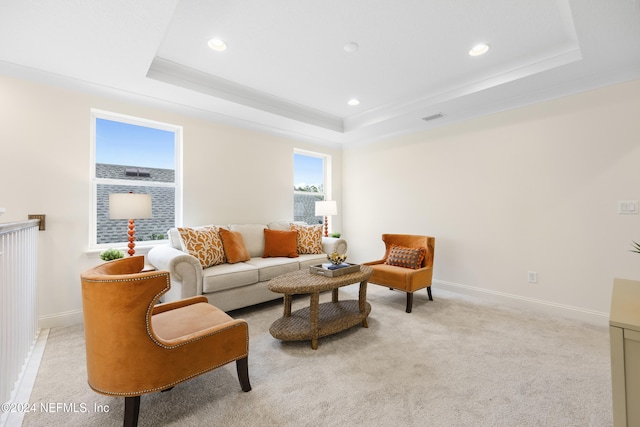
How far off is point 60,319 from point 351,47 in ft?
12.9

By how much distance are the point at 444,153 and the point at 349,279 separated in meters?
2.61

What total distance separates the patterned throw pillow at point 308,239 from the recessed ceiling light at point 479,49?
113 inches

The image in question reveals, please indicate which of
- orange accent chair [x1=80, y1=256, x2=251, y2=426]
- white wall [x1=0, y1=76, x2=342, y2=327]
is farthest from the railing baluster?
orange accent chair [x1=80, y1=256, x2=251, y2=426]

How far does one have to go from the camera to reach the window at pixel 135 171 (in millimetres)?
3203

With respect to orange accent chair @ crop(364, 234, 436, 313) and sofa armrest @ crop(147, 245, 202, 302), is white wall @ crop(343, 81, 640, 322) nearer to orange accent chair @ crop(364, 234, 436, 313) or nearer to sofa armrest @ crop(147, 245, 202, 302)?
orange accent chair @ crop(364, 234, 436, 313)

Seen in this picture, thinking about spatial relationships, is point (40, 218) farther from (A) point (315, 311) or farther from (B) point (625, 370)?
(B) point (625, 370)

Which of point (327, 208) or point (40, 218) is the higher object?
point (327, 208)

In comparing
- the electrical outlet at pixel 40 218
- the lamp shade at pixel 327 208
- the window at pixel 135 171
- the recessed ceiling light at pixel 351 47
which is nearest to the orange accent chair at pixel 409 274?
the lamp shade at pixel 327 208

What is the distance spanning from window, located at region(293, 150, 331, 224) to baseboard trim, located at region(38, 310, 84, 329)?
10.3ft

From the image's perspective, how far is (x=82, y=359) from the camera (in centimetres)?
218

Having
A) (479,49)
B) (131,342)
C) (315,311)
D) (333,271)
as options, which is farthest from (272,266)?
(479,49)

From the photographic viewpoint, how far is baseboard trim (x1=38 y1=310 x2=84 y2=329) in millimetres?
2754

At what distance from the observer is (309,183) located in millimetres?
5344

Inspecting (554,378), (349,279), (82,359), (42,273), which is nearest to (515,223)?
(554,378)
